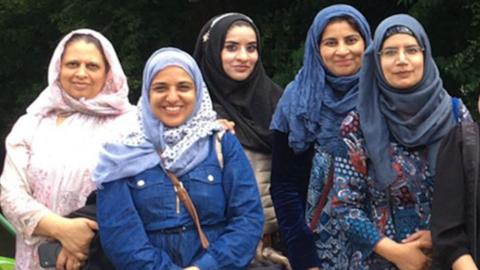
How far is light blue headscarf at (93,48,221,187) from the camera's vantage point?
3502 mm

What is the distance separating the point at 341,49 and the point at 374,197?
685 millimetres

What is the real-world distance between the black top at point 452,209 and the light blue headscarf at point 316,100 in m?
0.60

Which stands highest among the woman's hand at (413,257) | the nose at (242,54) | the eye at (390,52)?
the eye at (390,52)

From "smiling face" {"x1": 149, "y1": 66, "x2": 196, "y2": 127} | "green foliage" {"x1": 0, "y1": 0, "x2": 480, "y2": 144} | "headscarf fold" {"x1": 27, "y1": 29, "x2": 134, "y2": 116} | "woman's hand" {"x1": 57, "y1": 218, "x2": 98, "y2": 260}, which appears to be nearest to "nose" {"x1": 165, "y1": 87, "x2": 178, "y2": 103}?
"smiling face" {"x1": 149, "y1": 66, "x2": 196, "y2": 127}

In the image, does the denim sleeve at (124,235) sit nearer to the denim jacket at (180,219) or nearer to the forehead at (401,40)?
the denim jacket at (180,219)

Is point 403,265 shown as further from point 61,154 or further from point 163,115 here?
point 61,154

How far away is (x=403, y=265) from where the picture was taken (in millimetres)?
3449

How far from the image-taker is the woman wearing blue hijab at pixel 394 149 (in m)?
3.46

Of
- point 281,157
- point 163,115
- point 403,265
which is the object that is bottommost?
point 403,265

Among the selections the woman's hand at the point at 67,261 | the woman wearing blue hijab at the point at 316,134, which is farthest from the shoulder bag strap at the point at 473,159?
the woman's hand at the point at 67,261

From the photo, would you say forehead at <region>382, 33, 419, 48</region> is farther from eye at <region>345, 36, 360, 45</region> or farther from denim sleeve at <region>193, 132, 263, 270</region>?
denim sleeve at <region>193, 132, 263, 270</region>

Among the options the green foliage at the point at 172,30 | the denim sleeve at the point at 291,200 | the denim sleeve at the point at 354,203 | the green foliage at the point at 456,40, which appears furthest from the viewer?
the green foliage at the point at 172,30

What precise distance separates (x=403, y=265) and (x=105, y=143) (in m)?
1.27

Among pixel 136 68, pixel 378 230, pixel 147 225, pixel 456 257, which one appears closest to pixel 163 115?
pixel 147 225
